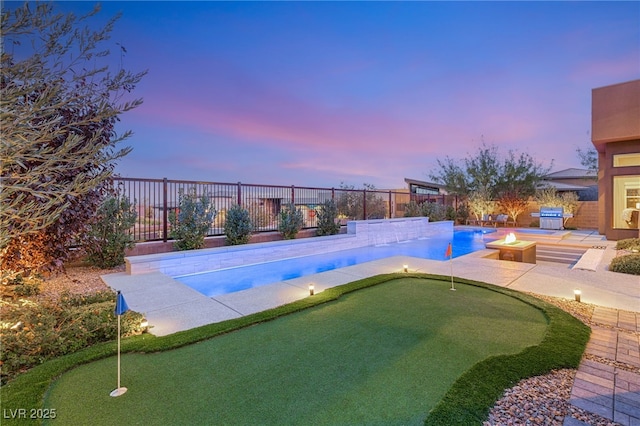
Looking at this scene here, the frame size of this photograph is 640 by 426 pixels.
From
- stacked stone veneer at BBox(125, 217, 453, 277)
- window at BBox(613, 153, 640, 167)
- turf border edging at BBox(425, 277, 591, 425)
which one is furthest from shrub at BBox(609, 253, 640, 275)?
window at BBox(613, 153, 640, 167)

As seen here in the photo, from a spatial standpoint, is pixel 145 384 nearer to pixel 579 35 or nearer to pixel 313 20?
pixel 313 20

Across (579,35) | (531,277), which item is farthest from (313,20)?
(531,277)

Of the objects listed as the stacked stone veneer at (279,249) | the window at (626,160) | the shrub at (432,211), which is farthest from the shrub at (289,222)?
the window at (626,160)

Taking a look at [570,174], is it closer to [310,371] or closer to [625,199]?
[625,199]

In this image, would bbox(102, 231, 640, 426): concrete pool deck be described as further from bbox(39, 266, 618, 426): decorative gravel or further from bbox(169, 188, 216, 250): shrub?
bbox(169, 188, 216, 250): shrub

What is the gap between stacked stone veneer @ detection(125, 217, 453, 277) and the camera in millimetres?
6539

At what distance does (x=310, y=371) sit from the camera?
2.42 metres

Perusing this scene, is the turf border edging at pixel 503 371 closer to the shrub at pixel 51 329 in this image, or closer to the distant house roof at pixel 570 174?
the shrub at pixel 51 329

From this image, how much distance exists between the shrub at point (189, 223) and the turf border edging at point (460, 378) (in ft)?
15.4

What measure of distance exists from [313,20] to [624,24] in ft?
32.1

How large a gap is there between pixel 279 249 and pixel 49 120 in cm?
649

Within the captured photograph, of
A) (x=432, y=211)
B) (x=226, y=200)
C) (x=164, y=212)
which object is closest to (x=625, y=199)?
(x=432, y=211)

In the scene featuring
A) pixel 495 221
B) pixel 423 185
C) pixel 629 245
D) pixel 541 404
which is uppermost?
pixel 423 185

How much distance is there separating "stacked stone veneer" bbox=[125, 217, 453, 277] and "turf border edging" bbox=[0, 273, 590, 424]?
3.83 meters
